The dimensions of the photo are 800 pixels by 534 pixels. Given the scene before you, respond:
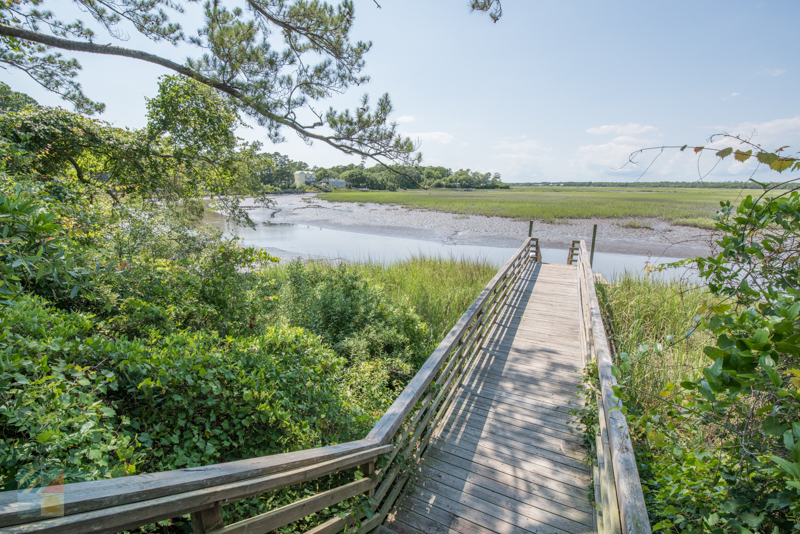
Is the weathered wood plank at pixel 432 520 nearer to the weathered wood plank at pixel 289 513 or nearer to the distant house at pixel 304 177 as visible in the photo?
the weathered wood plank at pixel 289 513

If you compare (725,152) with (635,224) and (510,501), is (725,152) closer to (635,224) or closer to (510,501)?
(510,501)

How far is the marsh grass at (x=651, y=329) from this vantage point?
442 centimetres

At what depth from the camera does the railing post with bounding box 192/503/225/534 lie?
1.18m

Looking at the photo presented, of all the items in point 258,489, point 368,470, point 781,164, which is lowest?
point 368,470

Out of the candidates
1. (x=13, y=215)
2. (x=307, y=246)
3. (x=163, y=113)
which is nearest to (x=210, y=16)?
(x=163, y=113)

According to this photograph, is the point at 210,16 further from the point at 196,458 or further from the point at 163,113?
the point at 196,458

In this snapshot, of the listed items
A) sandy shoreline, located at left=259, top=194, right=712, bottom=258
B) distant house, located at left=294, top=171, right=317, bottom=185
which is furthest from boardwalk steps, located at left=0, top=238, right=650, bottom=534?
distant house, located at left=294, top=171, right=317, bottom=185

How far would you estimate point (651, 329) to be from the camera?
689 cm

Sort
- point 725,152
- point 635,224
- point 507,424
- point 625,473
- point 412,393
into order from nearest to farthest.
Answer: point 725,152
point 625,473
point 412,393
point 507,424
point 635,224

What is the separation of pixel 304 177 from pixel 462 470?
83.1 meters

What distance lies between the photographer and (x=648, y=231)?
21641 millimetres

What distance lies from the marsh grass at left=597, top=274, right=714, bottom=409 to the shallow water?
5837mm

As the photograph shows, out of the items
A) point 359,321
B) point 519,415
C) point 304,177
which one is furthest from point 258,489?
point 304,177

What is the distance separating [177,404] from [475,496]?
2.45 m
